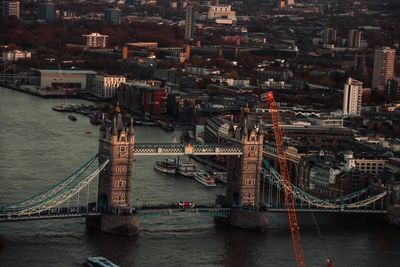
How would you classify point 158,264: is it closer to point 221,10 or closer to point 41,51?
point 41,51

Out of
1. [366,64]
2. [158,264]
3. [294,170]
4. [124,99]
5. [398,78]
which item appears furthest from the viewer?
[366,64]

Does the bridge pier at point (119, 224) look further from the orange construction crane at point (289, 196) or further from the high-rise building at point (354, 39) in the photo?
the high-rise building at point (354, 39)

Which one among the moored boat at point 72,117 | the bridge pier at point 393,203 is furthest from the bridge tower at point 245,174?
the moored boat at point 72,117

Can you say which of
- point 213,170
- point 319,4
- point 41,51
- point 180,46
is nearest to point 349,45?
point 180,46

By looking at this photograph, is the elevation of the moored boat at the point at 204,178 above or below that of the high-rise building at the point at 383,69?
below

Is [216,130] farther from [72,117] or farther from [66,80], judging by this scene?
[66,80]

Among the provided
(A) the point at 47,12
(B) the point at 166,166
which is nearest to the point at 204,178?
(B) the point at 166,166
